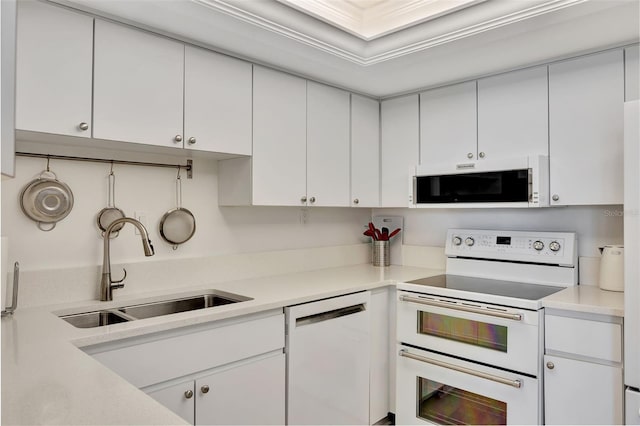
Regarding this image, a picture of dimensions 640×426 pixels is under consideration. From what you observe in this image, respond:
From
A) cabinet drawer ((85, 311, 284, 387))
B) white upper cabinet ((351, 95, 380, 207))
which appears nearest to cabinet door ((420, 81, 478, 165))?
white upper cabinet ((351, 95, 380, 207))

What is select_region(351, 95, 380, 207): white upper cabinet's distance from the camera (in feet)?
9.78

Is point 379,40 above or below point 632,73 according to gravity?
above

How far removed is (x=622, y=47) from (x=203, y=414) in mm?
2565

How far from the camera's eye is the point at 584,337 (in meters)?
1.94

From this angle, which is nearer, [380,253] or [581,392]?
[581,392]

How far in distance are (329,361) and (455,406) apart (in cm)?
73

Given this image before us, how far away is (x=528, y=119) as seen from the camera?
2.48 metres

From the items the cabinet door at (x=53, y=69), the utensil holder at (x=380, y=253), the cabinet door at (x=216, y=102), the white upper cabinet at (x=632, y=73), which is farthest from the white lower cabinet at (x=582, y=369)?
the cabinet door at (x=53, y=69)

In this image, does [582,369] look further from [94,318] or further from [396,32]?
[94,318]

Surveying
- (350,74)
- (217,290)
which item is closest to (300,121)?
(350,74)

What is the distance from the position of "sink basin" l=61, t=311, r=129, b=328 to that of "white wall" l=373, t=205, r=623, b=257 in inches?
81.4

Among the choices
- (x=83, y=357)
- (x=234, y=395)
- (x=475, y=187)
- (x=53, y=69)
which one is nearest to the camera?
(x=83, y=357)

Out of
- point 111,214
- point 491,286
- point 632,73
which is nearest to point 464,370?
point 491,286

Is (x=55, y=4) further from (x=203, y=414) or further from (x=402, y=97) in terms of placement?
(x=402, y=97)
